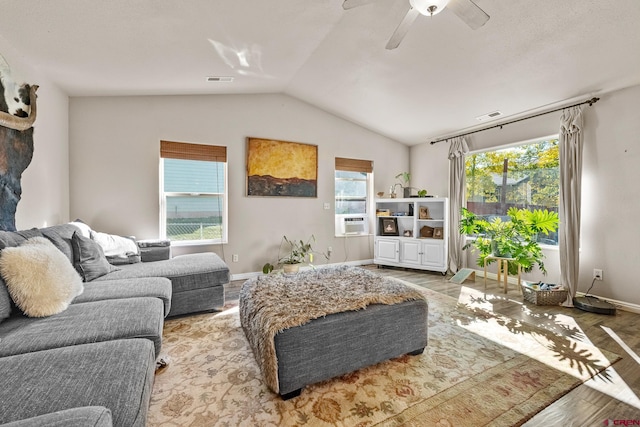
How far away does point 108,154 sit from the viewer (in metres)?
3.43

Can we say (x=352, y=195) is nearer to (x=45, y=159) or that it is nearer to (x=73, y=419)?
(x=45, y=159)

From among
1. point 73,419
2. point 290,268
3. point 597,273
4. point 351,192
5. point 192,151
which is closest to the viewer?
point 73,419

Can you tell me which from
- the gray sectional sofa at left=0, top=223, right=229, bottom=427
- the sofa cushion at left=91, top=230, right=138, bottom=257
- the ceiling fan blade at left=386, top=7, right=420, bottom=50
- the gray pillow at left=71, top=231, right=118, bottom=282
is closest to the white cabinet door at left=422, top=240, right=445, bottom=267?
the ceiling fan blade at left=386, top=7, right=420, bottom=50

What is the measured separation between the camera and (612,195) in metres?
3.02

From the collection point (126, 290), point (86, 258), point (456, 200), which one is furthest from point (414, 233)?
point (86, 258)

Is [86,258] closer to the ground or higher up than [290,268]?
higher up

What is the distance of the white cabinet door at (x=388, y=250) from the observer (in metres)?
4.73

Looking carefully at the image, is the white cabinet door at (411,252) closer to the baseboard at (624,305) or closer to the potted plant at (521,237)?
the potted plant at (521,237)

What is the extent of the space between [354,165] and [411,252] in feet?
6.06

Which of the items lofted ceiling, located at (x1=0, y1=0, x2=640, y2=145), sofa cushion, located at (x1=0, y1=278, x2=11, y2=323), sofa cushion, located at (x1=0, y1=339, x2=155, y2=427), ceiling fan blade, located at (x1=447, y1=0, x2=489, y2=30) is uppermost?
lofted ceiling, located at (x1=0, y1=0, x2=640, y2=145)

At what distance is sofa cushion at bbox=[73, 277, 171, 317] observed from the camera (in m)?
1.91

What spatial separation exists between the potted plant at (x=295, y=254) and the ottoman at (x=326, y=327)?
1.95m

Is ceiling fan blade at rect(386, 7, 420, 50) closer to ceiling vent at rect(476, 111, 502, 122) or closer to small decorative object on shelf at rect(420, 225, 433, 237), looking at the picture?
ceiling vent at rect(476, 111, 502, 122)

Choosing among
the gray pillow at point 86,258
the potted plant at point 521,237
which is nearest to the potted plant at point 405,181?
the potted plant at point 521,237
